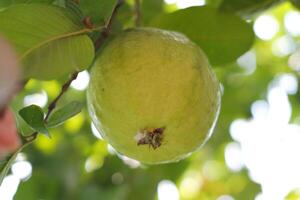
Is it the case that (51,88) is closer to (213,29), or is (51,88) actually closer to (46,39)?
(213,29)

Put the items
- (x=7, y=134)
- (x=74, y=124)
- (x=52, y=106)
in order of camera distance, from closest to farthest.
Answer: (x=7, y=134) → (x=52, y=106) → (x=74, y=124)

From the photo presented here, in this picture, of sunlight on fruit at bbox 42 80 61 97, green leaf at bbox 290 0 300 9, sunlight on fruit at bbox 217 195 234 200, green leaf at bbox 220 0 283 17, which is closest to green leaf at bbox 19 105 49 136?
green leaf at bbox 220 0 283 17

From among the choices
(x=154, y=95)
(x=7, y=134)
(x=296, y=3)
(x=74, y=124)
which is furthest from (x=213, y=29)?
(x=74, y=124)

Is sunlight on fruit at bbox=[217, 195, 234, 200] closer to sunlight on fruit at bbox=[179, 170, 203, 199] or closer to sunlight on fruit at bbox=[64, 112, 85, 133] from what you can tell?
sunlight on fruit at bbox=[179, 170, 203, 199]

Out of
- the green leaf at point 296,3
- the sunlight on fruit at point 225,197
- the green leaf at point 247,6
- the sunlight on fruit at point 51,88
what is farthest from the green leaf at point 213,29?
the sunlight on fruit at point 225,197

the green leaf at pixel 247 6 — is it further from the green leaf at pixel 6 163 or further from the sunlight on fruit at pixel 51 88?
the sunlight on fruit at pixel 51 88

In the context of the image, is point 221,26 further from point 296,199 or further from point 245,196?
point 296,199
